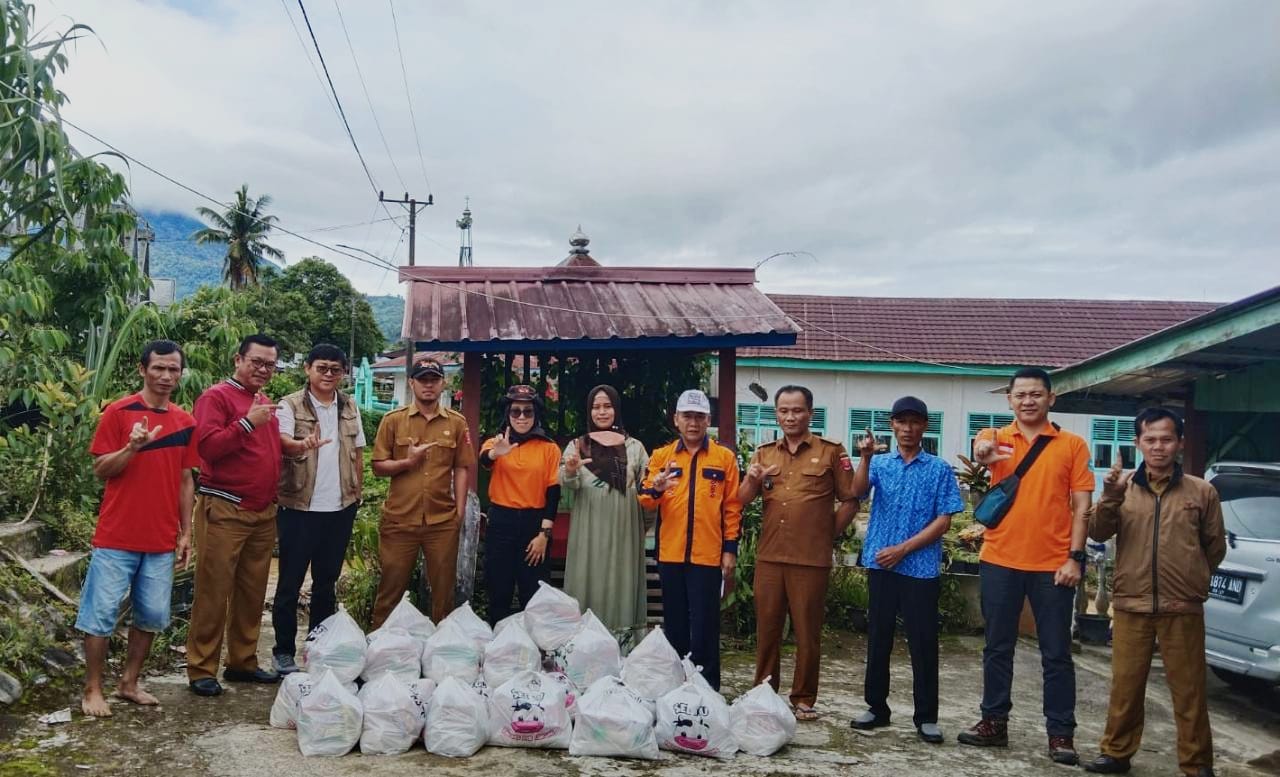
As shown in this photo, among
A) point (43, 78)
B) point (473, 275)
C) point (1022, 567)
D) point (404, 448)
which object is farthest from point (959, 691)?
point (43, 78)

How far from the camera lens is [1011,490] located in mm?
4562

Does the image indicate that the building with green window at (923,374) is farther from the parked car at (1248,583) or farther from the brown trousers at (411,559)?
the brown trousers at (411,559)

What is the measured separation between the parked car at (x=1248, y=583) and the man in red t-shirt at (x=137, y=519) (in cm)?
539

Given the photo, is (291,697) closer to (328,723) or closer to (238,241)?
(328,723)

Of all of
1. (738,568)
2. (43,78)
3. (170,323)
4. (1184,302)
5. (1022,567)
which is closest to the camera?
(1022,567)

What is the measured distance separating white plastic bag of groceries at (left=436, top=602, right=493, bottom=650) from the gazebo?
6.63ft

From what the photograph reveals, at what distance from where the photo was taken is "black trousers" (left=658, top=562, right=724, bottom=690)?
5027mm

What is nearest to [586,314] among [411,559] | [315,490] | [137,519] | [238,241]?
[411,559]

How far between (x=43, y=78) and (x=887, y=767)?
18.9 feet

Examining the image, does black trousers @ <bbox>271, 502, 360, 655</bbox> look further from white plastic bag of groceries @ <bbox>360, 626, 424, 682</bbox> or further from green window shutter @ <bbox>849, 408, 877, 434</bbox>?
green window shutter @ <bbox>849, 408, 877, 434</bbox>

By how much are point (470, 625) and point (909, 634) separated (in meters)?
2.23

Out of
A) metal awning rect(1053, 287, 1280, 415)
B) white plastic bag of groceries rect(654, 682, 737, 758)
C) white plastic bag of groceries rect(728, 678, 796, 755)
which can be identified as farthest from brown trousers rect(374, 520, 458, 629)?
metal awning rect(1053, 287, 1280, 415)

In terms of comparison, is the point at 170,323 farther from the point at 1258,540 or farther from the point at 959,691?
the point at 1258,540

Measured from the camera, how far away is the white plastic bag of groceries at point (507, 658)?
4727mm
